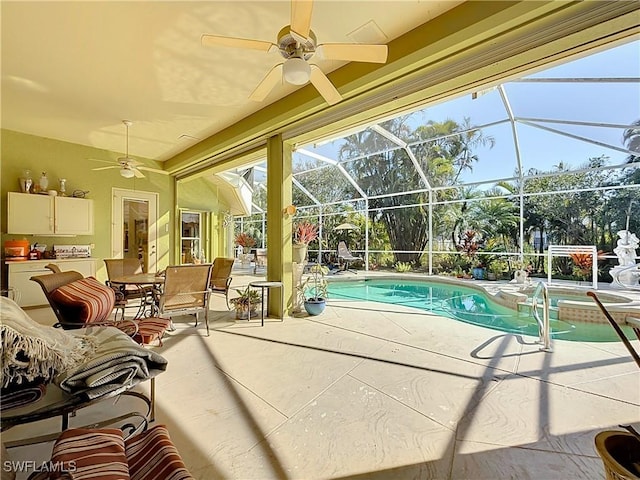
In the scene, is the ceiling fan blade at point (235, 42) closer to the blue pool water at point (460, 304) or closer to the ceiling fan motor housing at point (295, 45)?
the ceiling fan motor housing at point (295, 45)

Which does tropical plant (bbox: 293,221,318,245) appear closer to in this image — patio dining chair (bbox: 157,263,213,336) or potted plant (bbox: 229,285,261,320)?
potted plant (bbox: 229,285,261,320)

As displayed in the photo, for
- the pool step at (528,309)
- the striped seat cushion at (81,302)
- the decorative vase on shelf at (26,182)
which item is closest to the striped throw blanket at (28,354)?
the striped seat cushion at (81,302)

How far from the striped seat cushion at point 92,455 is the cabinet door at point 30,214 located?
6081 millimetres

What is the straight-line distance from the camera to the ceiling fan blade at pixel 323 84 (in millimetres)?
2566

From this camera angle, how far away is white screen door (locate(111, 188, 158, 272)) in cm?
696

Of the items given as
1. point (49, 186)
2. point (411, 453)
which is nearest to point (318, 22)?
point (411, 453)

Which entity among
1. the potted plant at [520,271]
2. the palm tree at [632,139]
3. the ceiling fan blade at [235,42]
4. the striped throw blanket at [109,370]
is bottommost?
the potted plant at [520,271]

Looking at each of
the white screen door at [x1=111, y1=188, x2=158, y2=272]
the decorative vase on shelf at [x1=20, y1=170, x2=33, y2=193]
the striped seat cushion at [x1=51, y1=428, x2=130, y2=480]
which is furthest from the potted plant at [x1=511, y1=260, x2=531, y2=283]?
the decorative vase on shelf at [x1=20, y1=170, x2=33, y2=193]

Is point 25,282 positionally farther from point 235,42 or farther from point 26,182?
point 235,42

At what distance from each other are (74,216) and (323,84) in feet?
19.3

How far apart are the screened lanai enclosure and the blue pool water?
164cm

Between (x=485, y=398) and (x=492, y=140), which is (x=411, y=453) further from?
(x=492, y=140)

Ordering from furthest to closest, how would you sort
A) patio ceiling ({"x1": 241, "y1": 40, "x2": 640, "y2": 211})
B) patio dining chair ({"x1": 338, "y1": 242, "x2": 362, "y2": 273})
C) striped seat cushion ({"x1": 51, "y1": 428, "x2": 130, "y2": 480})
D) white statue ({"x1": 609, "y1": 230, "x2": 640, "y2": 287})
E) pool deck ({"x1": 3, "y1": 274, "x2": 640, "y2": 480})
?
patio dining chair ({"x1": 338, "y1": 242, "x2": 362, "y2": 273}) < white statue ({"x1": 609, "y1": 230, "x2": 640, "y2": 287}) < patio ceiling ({"x1": 241, "y1": 40, "x2": 640, "y2": 211}) < pool deck ({"x1": 3, "y1": 274, "x2": 640, "y2": 480}) < striped seat cushion ({"x1": 51, "y1": 428, "x2": 130, "y2": 480})

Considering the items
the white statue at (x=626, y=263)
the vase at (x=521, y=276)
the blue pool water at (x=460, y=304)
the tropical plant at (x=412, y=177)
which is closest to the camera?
the blue pool water at (x=460, y=304)
